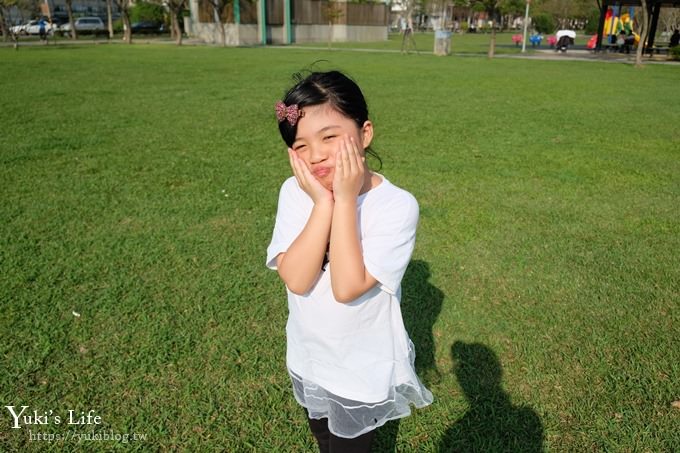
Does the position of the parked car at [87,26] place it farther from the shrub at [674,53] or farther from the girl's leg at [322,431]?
the girl's leg at [322,431]

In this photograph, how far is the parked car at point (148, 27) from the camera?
164 feet

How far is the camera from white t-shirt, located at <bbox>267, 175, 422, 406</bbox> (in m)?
1.56

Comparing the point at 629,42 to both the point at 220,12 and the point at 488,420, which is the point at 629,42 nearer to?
the point at 220,12

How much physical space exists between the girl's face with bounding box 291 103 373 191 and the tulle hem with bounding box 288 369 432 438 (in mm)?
718

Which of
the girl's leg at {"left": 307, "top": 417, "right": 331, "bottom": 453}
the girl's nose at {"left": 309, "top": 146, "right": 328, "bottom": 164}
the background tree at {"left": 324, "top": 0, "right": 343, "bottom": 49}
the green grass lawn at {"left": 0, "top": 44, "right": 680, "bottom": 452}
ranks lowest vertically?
the green grass lawn at {"left": 0, "top": 44, "right": 680, "bottom": 452}

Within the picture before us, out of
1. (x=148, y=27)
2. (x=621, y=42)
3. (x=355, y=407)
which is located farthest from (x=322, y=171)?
(x=148, y=27)

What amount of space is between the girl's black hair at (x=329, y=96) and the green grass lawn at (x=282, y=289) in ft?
5.20

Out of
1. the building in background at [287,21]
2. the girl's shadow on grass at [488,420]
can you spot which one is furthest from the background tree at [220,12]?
the girl's shadow on grass at [488,420]

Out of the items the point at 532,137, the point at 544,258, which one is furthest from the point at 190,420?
the point at 532,137

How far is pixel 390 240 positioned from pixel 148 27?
5618cm

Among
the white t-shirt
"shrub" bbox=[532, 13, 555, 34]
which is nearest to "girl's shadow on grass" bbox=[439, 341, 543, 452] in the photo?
the white t-shirt

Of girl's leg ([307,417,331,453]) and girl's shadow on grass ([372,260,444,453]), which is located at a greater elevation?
girl's leg ([307,417,331,453])

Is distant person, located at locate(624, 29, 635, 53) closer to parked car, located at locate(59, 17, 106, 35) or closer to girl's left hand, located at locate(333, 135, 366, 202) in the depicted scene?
girl's left hand, located at locate(333, 135, 366, 202)

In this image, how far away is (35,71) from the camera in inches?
663
